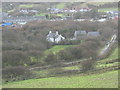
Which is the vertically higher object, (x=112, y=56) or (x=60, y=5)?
(x=60, y=5)

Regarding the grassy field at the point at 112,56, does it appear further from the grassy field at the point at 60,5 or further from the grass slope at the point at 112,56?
the grassy field at the point at 60,5

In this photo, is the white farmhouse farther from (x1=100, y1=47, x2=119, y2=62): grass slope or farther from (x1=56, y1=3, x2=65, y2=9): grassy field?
(x1=56, y1=3, x2=65, y2=9): grassy field

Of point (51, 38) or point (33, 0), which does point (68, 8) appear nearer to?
point (33, 0)

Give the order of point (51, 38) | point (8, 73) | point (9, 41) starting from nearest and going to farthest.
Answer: point (8, 73) < point (9, 41) < point (51, 38)

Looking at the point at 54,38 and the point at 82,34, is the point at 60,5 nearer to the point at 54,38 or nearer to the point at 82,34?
the point at 82,34

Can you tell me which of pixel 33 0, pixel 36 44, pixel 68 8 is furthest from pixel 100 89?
pixel 33 0

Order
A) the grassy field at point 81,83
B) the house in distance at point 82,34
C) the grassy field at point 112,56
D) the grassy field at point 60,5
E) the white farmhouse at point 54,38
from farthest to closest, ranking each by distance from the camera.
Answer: the grassy field at point 60,5, the house in distance at point 82,34, the white farmhouse at point 54,38, the grassy field at point 112,56, the grassy field at point 81,83

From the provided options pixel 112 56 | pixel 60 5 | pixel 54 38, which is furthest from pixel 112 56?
pixel 60 5

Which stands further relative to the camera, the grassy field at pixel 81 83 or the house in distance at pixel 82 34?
the house in distance at pixel 82 34

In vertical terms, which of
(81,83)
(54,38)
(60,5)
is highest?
(81,83)

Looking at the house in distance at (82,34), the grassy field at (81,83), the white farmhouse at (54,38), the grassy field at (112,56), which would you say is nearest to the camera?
the grassy field at (81,83)

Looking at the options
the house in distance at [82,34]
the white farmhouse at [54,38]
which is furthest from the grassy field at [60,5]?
the white farmhouse at [54,38]
